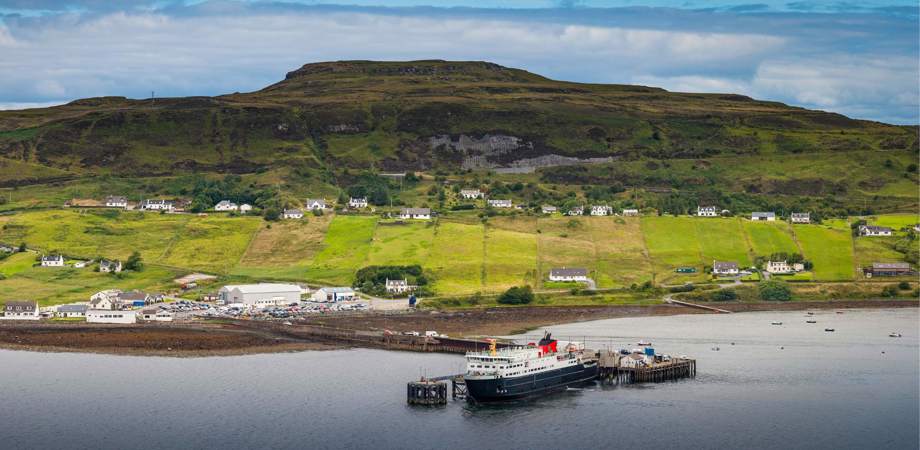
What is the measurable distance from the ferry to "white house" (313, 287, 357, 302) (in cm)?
5940

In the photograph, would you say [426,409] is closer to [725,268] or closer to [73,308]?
[73,308]

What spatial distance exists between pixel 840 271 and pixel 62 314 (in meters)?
112

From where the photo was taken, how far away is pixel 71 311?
160 metres

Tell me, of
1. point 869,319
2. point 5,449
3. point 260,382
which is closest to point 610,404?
point 260,382

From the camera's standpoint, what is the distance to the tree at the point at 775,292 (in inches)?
7037

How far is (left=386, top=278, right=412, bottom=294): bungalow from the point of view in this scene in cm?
17938

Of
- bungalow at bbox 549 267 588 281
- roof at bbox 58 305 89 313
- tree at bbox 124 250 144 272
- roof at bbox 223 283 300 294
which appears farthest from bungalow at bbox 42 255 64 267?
bungalow at bbox 549 267 588 281

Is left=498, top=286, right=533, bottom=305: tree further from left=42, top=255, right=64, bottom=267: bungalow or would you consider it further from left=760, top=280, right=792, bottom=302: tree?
left=42, top=255, right=64, bottom=267: bungalow

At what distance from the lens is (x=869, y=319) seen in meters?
165

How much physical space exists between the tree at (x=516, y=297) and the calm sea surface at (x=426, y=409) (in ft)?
95.4

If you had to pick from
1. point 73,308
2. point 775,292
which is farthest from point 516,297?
point 73,308

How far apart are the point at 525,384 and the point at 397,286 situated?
69894 millimetres

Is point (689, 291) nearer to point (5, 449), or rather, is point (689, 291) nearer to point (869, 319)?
point (869, 319)

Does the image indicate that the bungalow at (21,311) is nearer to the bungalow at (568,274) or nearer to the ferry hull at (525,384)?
the bungalow at (568,274)
